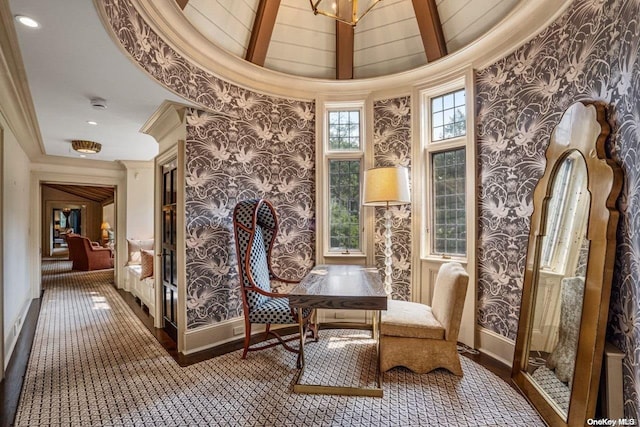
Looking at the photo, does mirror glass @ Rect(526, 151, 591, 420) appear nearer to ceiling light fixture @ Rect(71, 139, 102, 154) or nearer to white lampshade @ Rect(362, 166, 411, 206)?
white lampshade @ Rect(362, 166, 411, 206)

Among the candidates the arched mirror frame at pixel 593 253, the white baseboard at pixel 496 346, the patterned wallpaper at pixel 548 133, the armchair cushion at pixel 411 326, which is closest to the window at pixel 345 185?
the armchair cushion at pixel 411 326

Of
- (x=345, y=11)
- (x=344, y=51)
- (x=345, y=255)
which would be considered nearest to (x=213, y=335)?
(x=345, y=255)

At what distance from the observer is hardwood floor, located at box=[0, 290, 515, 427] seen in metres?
2.11

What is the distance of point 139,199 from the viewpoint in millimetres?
5809

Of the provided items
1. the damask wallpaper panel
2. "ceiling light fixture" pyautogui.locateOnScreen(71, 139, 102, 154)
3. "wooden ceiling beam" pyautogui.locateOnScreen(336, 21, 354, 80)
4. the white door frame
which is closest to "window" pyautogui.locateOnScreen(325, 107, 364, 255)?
the damask wallpaper panel

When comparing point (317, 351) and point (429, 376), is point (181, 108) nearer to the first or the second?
point (317, 351)

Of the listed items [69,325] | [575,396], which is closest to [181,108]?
[69,325]

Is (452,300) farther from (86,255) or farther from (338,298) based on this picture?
(86,255)

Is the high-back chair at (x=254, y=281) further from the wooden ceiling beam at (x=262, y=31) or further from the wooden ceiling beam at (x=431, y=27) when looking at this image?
the wooden ceiling beam at (x=431, y=27)

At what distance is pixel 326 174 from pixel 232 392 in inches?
94.1

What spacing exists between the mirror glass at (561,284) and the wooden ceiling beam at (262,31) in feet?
9.51

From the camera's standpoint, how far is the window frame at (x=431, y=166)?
2.89 meters

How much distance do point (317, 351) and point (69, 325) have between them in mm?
3095

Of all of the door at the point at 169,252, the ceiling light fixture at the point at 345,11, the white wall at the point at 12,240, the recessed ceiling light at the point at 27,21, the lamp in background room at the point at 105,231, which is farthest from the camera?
the lamp in background room at the point at 105,231
